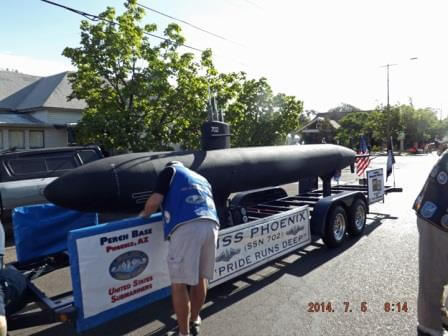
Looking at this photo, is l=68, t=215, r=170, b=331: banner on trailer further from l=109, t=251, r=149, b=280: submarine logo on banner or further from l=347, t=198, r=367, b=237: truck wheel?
l=347, t=198, r=367, b=237: truck wheel

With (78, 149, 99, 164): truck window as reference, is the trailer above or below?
below

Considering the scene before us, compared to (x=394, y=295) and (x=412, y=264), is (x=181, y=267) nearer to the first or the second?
(x=394, y=295)

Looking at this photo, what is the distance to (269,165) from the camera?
618 centimetres

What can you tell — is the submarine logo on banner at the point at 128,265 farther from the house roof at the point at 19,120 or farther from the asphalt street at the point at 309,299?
the house roof at the point at 19,120

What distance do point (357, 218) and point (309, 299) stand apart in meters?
3.40

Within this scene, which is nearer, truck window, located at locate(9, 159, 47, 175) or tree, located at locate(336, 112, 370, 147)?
truck window, located at locate(9, 159, 47, 175)

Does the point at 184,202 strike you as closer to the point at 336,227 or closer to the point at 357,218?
the point at 336,227

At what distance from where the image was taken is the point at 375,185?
888cm

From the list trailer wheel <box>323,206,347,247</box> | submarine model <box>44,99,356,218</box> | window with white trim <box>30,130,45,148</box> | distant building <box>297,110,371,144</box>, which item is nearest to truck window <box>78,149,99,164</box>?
submarine model <box>44,99,356,218</box>

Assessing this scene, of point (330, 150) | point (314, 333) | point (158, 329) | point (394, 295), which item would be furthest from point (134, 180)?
point (330, 150)

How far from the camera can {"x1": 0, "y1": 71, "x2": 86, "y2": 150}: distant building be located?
2089 cm

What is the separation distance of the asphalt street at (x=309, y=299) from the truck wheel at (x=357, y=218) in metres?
0.61

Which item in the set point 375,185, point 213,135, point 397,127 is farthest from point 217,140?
point 397,127

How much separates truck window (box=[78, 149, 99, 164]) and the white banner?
505 cm
